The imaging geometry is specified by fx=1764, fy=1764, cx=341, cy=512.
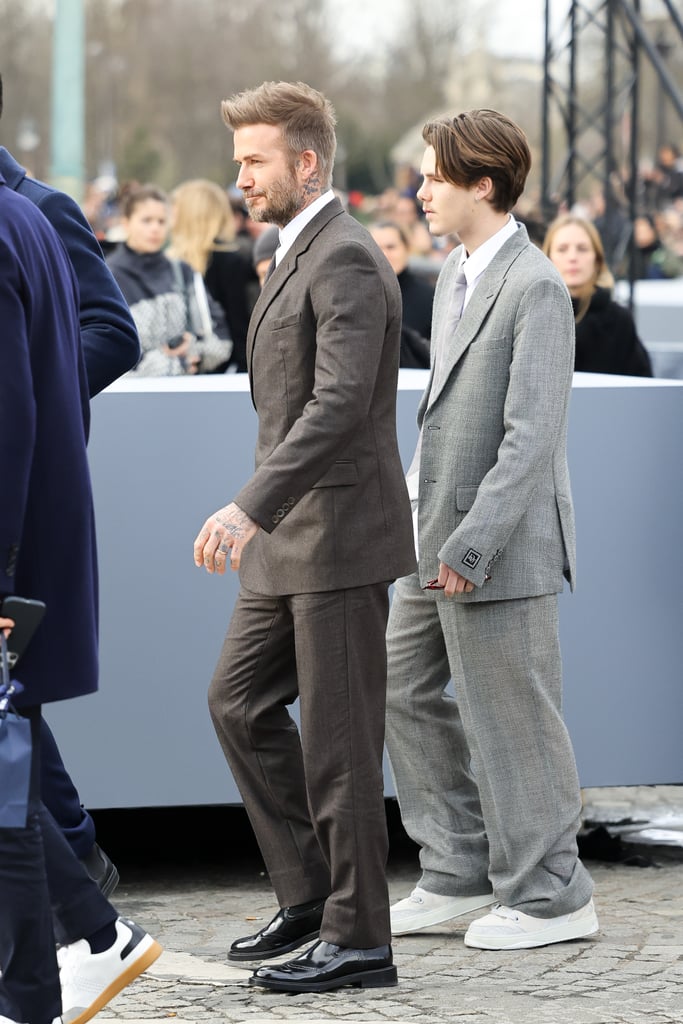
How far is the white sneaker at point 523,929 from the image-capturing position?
4.17 meters

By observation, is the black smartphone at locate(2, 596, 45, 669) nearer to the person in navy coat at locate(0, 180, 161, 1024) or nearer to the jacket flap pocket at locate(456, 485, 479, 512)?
the person in navy coat at locate(0, 180, 161, 1024)

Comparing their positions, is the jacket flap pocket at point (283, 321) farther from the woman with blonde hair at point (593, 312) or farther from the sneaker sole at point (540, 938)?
the woman with blonde hair at point (593, 312)

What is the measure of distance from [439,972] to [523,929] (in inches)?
10.2

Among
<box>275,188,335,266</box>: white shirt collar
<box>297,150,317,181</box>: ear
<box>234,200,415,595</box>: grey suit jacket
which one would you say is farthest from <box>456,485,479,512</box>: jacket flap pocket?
<box>297,150,317,181</box>: ear

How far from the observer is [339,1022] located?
3609 mm

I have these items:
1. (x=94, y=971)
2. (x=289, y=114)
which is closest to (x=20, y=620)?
(x=94, y=971)

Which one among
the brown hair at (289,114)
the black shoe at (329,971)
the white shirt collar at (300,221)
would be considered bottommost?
the black shoe at (329,971)

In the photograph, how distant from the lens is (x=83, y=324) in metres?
4.09

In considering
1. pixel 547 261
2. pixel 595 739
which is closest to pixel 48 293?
pixel 547 261

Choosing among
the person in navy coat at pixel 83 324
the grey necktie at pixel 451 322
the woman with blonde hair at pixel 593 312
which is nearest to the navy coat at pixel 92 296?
the person in navy coat at pixel 83 324

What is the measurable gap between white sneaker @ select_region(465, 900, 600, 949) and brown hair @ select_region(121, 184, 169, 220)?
4.31 m

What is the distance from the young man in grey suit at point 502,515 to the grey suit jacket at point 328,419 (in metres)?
0.30

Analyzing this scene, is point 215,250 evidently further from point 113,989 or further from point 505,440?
point 113,989

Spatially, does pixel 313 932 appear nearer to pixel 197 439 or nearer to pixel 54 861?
pixel 54 861
